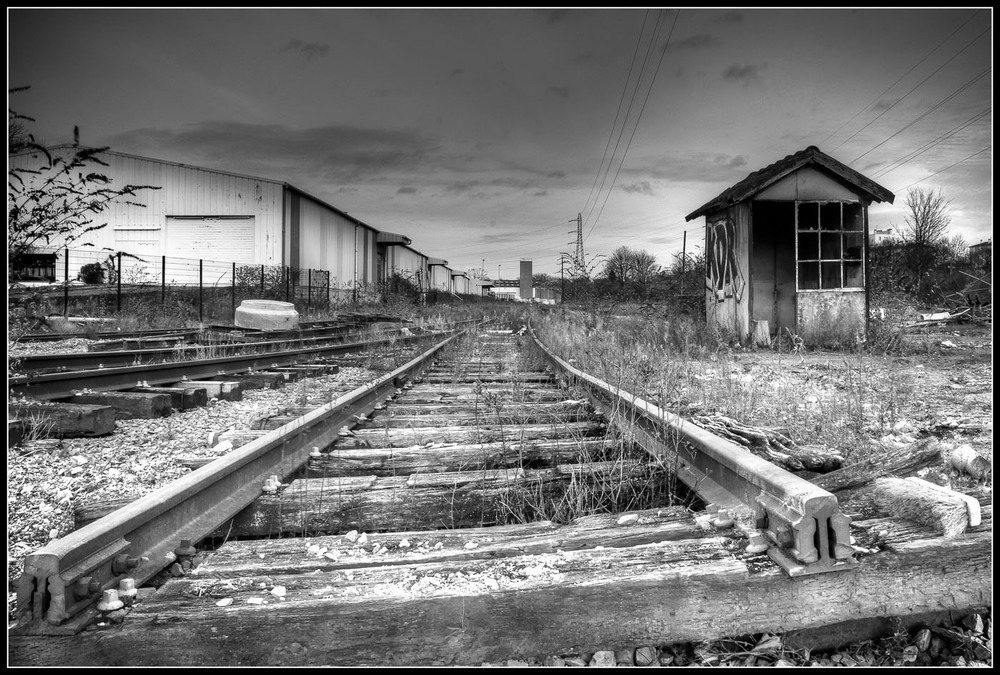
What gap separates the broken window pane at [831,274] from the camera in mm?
11234

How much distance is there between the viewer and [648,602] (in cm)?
146

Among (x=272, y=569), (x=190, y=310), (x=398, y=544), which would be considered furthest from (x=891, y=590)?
(x=190, y=310)

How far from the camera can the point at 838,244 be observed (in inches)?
446

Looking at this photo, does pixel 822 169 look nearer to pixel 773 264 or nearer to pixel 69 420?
pixel 773 264

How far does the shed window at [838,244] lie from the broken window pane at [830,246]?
0.07m

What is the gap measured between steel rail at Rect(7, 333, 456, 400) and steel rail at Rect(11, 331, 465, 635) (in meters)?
2.61

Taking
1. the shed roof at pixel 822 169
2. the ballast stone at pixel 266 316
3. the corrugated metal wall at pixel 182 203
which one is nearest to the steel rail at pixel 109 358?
the ballast stone at pixel 266 316

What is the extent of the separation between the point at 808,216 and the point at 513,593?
38.0 feet

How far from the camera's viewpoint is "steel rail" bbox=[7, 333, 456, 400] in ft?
16.1

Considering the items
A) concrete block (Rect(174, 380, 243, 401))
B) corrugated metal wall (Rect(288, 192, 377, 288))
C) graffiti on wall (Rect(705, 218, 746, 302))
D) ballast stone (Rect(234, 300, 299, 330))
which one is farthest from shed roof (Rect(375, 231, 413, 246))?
concrete block (Rect(174, 380, 243, 401))

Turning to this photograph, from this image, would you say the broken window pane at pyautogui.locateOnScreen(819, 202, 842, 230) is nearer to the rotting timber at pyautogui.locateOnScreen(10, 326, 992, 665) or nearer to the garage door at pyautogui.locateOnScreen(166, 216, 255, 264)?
the rotting timber at pyautogui.locateOnScreen(10, 326, 992, 665)

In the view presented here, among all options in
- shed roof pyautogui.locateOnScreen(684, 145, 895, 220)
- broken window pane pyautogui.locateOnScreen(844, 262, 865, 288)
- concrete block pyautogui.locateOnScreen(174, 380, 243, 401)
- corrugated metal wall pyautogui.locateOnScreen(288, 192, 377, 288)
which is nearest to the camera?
concrete block pyautogui.locateOnScreen(174, 380, 243, 401)

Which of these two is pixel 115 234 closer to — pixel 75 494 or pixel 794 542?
pixel 75 494

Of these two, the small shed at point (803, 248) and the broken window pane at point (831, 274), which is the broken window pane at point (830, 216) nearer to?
the small shed at point (803, 248)
